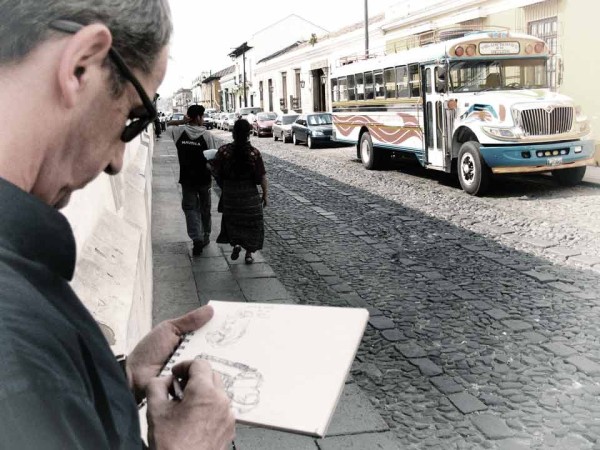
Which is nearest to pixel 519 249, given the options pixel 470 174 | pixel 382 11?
pixel 470 174

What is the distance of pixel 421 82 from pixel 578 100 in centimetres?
551

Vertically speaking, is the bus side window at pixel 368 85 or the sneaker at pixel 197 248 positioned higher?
the bus side window at pixel 368 85

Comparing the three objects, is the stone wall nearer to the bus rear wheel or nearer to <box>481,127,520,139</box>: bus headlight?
<box>481,127,520,139</box>: bus headlight

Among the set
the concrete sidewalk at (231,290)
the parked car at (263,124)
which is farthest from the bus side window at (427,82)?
the parked car at (263,124)

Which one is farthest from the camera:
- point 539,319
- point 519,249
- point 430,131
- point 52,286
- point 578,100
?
point 578,100

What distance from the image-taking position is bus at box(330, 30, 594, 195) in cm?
1085

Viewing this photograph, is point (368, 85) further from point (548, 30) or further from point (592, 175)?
point (592, 175)

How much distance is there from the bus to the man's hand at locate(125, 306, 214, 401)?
9959 mm

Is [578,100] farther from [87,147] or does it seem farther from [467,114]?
[87,147]

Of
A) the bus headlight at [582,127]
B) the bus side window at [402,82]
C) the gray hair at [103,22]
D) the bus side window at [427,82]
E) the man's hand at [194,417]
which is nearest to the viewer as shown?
the gray hair at [103,22]

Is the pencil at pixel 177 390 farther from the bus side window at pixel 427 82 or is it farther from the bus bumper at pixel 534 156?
the bus side window at pixel 427 82

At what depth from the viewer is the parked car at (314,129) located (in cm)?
2355

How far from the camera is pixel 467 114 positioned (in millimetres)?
11477

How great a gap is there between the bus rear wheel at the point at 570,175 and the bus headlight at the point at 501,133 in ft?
5.50
